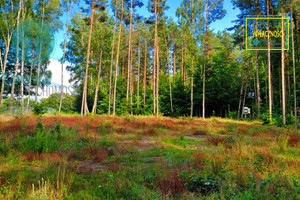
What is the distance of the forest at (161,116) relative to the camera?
3129mm

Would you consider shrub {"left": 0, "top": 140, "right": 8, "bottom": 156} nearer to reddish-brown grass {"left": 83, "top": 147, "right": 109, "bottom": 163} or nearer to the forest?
the forest

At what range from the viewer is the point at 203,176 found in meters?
3.14

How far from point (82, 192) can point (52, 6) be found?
30485 millimetres

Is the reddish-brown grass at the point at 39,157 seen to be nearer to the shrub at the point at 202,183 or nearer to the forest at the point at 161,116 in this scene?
the forest at the point at 161,116

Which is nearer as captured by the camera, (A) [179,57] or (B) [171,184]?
(B) [171,184]

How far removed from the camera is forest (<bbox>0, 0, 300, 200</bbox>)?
3.13 m

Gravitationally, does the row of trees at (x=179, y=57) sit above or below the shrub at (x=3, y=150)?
above

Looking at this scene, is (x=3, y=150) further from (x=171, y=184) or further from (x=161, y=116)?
(x=161, y=116)

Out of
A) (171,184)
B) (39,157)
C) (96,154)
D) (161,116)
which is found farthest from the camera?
(161,116)

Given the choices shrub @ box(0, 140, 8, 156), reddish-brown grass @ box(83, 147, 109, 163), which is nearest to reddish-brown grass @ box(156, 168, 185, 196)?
reddish-brown grass @ box(83, 147, 109, 163)

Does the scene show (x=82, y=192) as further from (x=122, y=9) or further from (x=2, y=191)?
(x=122, y=9)

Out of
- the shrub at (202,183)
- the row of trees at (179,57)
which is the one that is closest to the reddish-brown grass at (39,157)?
the shrub at (202,183)

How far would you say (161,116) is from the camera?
75.0 ft

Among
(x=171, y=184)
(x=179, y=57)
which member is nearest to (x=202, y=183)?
(x=171, y=184)
